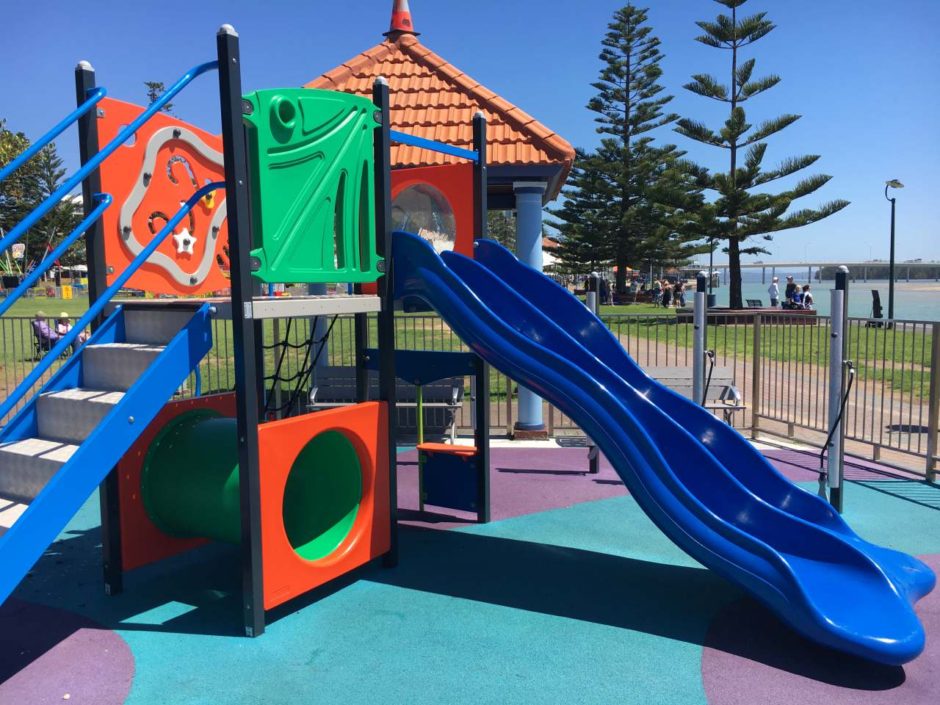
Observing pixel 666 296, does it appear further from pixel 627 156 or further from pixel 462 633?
pixel 462 633

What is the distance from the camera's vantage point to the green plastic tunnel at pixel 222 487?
483cm

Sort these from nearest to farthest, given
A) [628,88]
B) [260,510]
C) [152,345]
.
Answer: [260,510] → [152,345] → [628,88]

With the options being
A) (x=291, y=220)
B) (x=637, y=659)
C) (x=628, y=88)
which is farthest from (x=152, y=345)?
(x=628, y=88)

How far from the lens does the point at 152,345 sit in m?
4.60

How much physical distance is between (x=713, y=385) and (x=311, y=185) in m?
6.28

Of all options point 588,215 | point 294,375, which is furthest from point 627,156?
point 294,375

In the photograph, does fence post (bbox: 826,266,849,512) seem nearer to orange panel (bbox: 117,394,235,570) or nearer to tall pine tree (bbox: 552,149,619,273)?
orange panel (bbox: 117,394,235,570)

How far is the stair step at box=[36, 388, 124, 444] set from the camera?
4.16m

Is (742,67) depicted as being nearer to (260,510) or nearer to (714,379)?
(714,379)

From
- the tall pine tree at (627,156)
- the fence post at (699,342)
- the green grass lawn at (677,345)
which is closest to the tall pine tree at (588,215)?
the tall pine tree at (627,156)

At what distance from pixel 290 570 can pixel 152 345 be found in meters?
1.59

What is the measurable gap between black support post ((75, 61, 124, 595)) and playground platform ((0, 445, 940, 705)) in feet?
0.66

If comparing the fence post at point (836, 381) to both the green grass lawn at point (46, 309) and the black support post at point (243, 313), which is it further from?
the green grass lawn at point (46, 309)

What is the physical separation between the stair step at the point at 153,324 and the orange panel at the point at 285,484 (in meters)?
0.86
